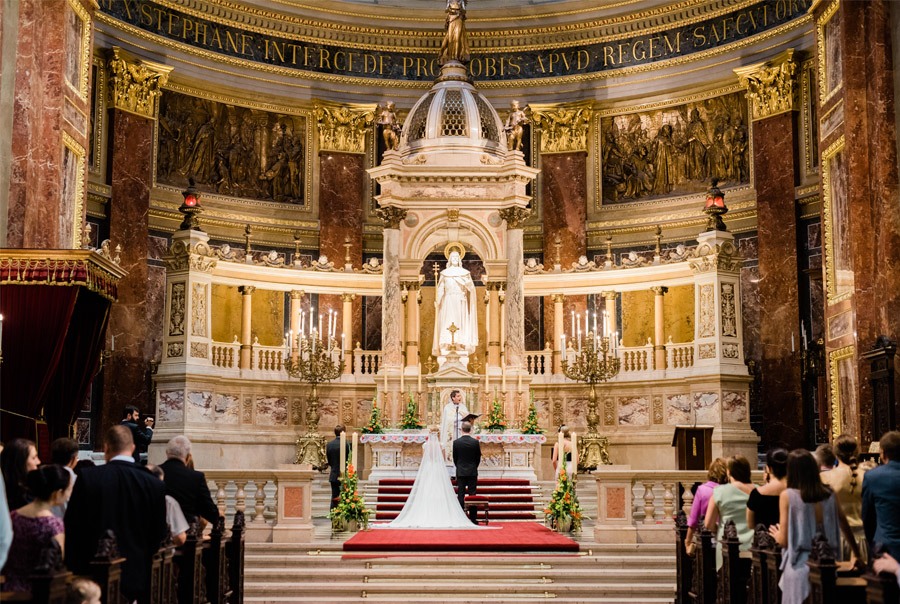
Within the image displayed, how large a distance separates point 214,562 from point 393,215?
1417cm

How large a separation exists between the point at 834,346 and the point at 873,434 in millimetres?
2659

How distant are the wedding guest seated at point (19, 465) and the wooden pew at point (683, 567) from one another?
6484 mm

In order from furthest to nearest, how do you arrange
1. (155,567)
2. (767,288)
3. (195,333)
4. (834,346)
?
1. (767,288)
2. (195,333)
3. (834,346)
4. (155,567)

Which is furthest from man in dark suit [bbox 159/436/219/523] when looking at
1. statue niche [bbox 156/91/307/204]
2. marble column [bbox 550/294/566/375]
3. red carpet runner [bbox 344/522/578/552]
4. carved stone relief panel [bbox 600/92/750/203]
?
carved stone relief panel [bbox 600/92/750/203]

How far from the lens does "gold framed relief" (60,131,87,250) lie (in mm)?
17984

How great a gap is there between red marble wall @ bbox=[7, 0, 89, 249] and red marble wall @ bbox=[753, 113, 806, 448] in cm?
1472

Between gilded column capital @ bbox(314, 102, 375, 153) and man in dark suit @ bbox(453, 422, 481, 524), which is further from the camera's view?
gilded column capital @ bbox(314, 102, 375, 153)

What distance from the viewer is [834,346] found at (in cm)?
1872

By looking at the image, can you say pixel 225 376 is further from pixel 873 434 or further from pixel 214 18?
pixel 873 434

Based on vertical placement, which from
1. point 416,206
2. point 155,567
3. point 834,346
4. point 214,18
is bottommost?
point 155,567

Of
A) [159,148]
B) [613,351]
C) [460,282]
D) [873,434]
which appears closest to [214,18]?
[159,148]

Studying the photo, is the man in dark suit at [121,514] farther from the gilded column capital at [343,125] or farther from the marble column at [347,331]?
the gilded column capital at [343,125]

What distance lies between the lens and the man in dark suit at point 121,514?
8320 mm

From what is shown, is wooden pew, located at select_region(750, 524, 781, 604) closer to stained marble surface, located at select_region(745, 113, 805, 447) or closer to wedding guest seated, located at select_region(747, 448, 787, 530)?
wedding guest seated, located at select_region(747, 448, 787, 530)
